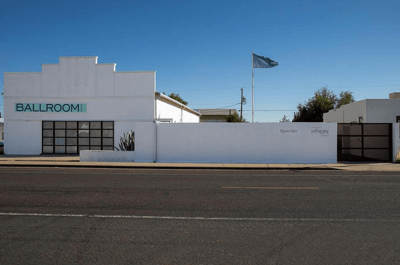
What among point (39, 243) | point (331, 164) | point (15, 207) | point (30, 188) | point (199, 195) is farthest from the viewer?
point (331, 164)

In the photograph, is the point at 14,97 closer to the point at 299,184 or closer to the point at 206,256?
the point at 299,184

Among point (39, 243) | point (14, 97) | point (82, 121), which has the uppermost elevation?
point (14, 97)

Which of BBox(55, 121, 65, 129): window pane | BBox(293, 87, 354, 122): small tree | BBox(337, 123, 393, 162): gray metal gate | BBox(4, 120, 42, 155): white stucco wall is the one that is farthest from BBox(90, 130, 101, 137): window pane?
BBox(293, 87, 354, 122): small tree

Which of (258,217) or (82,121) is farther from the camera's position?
(82,121)

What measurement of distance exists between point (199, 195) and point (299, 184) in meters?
3.96

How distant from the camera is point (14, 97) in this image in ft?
85.6

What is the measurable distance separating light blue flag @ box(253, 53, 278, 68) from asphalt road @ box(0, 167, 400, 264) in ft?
62.0

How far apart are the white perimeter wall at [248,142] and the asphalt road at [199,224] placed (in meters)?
8.85

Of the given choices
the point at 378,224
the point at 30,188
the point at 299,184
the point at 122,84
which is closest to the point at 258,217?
the point at 378,224

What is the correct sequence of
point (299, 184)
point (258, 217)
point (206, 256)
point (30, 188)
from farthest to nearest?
point (299, 184) → point (30, 188) → point (258, 217) → point (206, 256)

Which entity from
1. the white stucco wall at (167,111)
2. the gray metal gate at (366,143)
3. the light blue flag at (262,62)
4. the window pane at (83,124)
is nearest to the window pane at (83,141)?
the window pane at (83,124)

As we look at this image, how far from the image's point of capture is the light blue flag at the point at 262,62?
28938mm

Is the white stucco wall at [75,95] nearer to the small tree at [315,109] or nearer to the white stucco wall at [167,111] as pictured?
the white stucco wall at [167,111]

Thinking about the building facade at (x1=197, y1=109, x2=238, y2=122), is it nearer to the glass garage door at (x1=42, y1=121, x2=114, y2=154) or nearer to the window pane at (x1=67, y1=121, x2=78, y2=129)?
the glass garage door at (x1=42, y1=121, x2=114, y2=154)
